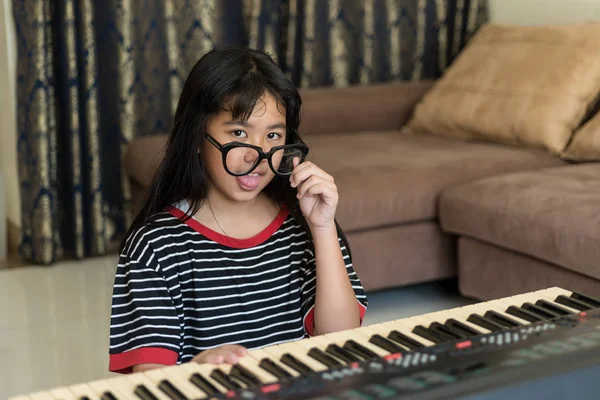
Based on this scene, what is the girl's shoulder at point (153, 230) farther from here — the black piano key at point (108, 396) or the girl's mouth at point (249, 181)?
the black piano key at point (108, 396)

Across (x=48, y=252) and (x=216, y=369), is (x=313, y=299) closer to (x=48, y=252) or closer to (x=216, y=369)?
(x=216, y=369)

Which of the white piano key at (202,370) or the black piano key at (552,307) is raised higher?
the black piano key at (552,307)

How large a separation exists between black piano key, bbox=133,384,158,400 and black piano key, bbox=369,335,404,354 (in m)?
0.28

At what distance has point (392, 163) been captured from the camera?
2.99m

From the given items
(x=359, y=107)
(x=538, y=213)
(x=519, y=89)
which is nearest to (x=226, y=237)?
(x=538, y=213)

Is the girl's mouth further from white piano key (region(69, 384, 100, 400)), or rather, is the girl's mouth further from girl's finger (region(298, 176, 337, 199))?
white piano key (region(69, 384, 100, 400))

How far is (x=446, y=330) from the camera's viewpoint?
44.7 inches

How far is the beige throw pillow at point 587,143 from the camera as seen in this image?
9.80 feet

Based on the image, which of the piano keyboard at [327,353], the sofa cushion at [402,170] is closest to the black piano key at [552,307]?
the piano keyboard at [327,353]

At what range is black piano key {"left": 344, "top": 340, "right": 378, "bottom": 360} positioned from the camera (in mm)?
1059

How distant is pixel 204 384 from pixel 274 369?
0.28 feet

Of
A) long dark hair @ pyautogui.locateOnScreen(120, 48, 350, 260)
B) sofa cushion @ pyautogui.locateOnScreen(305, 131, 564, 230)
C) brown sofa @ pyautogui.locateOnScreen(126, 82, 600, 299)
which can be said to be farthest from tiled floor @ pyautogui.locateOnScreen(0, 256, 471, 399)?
long dark hair @ pyautogui.locateOnScreen(120, 48, 350, 260)

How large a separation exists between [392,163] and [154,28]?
52.9 inches

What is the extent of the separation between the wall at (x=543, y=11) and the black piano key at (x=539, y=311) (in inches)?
106
